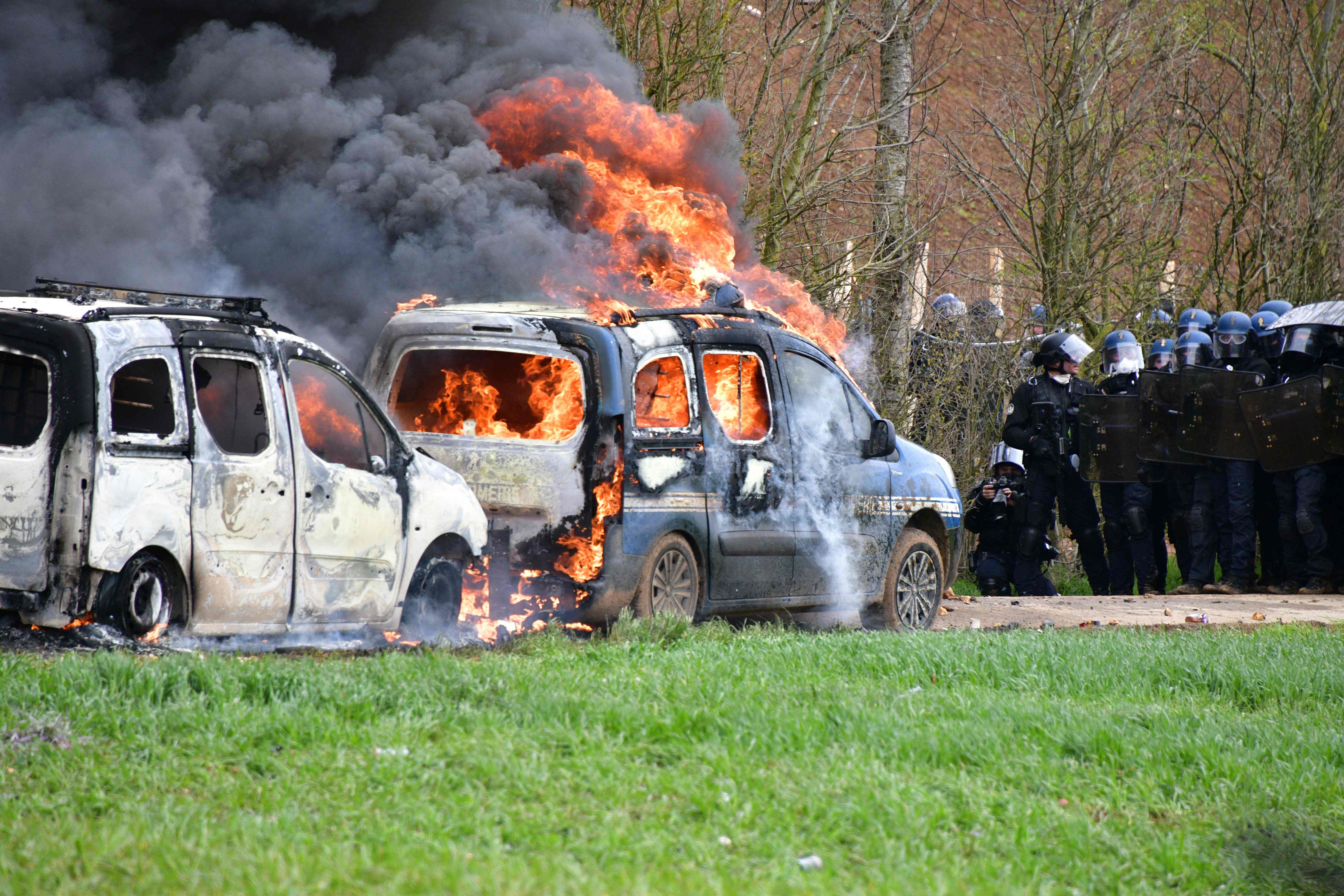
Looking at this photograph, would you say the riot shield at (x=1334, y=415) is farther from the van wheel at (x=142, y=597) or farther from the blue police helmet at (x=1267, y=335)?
the van wheel at (x=142, y=597)

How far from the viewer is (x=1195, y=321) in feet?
47.6

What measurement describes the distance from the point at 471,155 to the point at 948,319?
616 cm

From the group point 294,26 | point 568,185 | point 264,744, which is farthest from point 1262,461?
point 264,744

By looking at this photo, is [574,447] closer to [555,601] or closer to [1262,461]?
[555,601]

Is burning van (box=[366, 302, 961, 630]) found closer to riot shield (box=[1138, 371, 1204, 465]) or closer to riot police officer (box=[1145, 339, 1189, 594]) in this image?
riot shield (box=[1138, 371, 1204, 465])

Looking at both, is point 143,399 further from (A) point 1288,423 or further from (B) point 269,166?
(A) point 1288,423

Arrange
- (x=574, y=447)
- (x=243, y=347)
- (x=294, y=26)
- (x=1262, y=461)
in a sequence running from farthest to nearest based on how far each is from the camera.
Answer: (x=1262, y=461) < (x=294, y=26) < (x=574, y=447) < (x=243, y=347)

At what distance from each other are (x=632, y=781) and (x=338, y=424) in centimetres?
334

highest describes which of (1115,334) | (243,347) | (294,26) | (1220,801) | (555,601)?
(294,26)

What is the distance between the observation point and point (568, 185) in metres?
10.1

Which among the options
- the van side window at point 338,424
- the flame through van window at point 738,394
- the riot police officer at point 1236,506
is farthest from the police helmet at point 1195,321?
the van side window at point 338,424

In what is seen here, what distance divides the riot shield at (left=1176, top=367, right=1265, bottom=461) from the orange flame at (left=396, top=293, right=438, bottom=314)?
685cm

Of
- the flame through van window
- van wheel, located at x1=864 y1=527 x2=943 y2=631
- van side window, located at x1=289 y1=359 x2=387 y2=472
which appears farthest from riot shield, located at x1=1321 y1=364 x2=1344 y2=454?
van side window, located at x1=289 y1=359 x2=387 y2=472

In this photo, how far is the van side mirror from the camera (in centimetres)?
888
